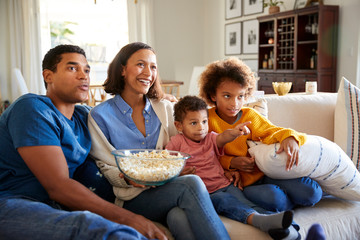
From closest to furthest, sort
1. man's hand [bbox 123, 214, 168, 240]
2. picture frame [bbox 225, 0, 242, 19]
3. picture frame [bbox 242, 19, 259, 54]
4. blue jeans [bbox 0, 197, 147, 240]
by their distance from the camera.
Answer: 1. blue jeans [bbox 0, 197, 147, 240]
2. man's hand [bbox 123, 214, 168, 240]
3. picture frame [bbox 242, 19, 259, 54]
4. picture frame [bbox 225, 0, 242, 19]

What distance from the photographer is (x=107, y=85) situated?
1.90m

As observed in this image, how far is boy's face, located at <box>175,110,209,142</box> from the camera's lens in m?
1.74

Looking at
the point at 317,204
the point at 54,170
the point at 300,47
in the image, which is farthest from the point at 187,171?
the point at 300,47

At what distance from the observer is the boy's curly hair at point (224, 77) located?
1.86m

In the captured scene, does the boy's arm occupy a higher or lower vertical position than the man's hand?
higher

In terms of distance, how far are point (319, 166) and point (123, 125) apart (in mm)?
902

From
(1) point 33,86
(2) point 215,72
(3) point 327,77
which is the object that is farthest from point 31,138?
(1) point 33,86

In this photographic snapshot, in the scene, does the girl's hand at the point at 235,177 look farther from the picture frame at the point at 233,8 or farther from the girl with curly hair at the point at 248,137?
the picture frame at the point at 233,8

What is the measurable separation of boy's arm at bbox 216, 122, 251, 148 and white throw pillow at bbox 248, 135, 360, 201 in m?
0.13

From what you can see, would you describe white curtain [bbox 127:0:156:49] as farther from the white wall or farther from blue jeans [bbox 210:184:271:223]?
blue jeans [bbox 210:184:271:223]

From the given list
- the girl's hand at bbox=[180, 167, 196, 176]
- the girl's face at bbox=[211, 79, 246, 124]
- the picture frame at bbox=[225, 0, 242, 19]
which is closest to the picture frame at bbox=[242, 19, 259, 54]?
the picture frame at bbox=[225, 0, 242, 19]

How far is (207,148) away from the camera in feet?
5.79

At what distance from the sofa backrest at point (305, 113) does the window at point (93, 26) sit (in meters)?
5.16

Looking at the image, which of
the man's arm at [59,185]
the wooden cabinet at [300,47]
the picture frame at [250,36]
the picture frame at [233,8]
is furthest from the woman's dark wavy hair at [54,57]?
the picture frame at [233,8]
